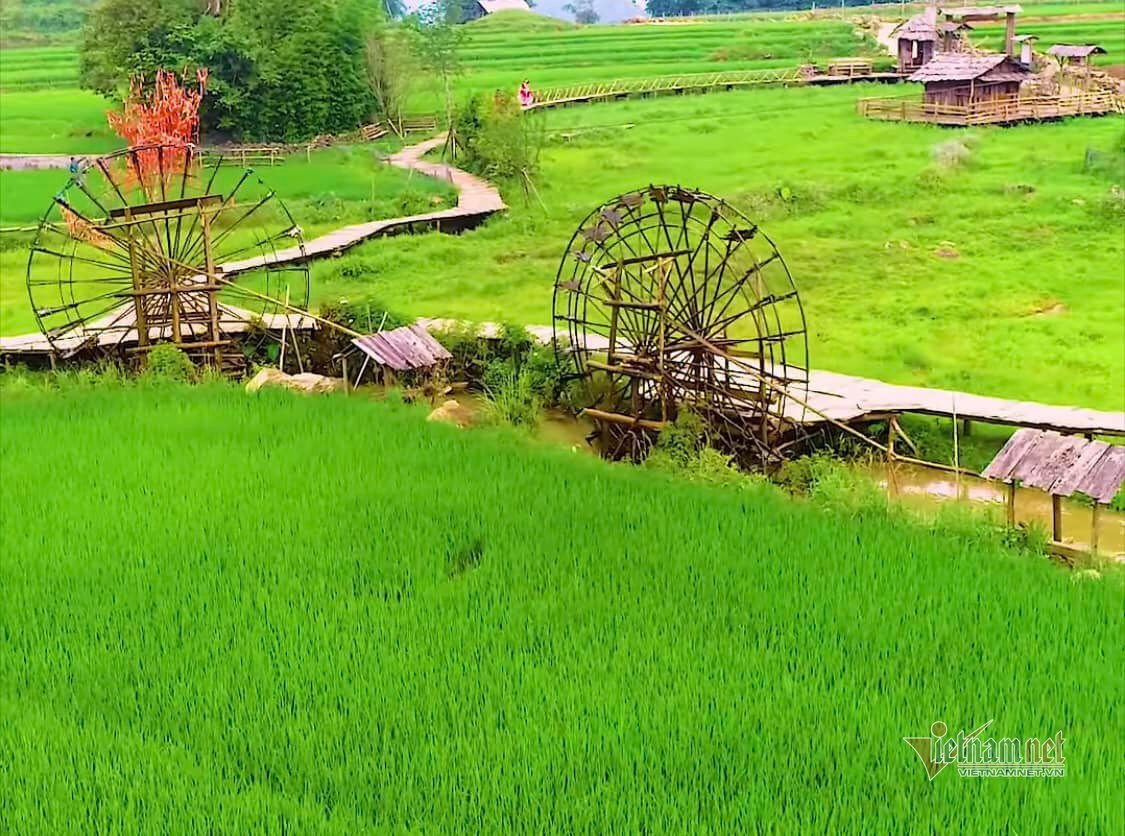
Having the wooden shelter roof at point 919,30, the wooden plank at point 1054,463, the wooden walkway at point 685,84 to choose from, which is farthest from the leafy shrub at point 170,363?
the wooden shelter roof at point 919,30

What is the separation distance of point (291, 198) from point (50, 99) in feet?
33.3

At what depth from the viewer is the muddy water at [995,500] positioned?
8484 millimetres

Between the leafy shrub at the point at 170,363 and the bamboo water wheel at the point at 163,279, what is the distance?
9.4 inches

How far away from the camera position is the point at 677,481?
26.8 feet

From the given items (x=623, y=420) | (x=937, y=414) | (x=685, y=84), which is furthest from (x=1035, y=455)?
(x=685, y=84)

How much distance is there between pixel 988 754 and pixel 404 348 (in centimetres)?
724

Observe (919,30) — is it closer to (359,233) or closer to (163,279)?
(359,233)

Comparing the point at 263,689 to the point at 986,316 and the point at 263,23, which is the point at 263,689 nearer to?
the point at 986,316

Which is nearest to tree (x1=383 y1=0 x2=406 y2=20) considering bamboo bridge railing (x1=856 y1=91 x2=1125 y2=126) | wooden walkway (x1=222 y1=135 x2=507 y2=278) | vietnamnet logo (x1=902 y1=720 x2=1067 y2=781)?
wooden walkway (x1=222 y1=135 x2=507 y2=278)

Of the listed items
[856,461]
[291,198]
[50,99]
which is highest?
[50,99]

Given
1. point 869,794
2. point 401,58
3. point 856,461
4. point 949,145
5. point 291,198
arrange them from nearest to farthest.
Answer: point 869,794 → point 856,461 → point 291,198 → point 949,145 → point 401,58

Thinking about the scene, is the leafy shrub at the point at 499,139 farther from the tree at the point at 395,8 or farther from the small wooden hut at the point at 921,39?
the small wooden hut at the point at 921,39

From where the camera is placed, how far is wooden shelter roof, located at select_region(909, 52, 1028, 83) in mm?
27516

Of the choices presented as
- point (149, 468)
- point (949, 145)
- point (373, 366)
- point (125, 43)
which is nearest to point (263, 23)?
point (125, 43)
